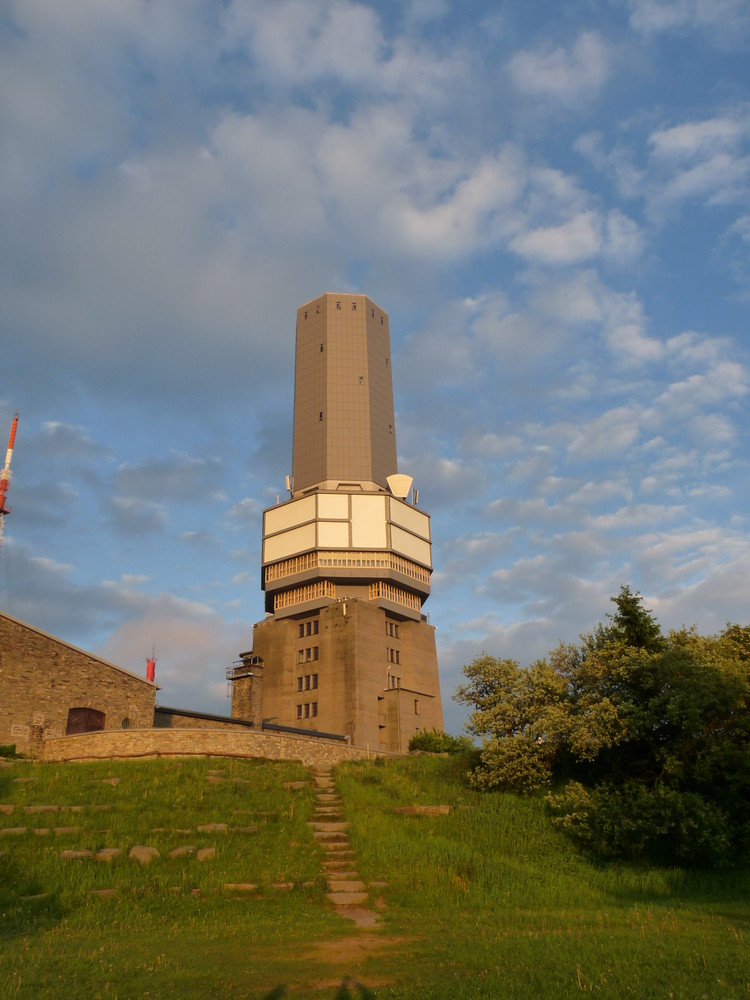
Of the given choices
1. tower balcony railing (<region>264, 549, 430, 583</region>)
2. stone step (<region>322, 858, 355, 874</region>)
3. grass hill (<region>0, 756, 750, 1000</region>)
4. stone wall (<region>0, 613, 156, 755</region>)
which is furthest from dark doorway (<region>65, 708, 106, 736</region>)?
tower balcony railing (<region>264, 549, 430, 583</region>)

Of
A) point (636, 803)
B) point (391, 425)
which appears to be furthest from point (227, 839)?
point (391, 425)

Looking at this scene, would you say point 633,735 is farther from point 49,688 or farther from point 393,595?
point 393,595

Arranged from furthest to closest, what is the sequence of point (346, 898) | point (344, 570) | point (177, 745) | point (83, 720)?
point (344, 570) → point (83, 720) → point (177, 745) → point (346, 898)

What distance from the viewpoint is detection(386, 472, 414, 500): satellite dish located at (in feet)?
300

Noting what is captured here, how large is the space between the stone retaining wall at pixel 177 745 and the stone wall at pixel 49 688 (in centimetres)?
191

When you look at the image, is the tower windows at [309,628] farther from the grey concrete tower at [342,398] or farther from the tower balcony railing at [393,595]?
the grey concrete tower at [342,398]

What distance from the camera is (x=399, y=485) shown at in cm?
9175

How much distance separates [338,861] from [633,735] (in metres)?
12.5

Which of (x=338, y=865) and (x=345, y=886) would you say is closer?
(x=345, y=886)

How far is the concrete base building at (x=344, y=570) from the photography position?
78500 mm

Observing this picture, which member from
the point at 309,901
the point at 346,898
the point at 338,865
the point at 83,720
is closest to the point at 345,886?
the point at 346,898

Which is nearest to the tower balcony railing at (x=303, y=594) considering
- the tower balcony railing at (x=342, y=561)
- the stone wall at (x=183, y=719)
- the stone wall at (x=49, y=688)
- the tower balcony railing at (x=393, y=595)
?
the tower balcony railing at (x=342, y=561)

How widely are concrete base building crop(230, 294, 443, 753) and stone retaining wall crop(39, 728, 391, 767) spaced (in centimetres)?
2965

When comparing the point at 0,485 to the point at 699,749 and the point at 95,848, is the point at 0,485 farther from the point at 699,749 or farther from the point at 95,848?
the point at 699,749
